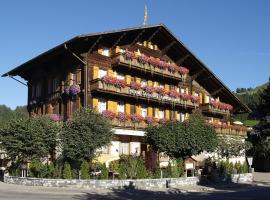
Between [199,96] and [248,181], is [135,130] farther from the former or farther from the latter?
[199,96]

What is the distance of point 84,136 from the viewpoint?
2891cm

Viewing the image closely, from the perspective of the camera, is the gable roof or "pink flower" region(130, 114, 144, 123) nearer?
the gable roof

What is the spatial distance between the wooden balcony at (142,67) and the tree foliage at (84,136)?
24.5 ft

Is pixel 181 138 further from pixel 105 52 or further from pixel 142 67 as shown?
pixel 105 52

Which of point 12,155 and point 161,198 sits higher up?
point 12,155

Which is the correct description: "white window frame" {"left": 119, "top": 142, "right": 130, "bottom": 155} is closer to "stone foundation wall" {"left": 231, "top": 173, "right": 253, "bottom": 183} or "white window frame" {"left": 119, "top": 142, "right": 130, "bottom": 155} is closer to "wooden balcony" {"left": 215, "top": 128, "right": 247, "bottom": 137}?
"stone foundation wall" {"left": 231, "top": 173, "right": 253, "bottom": 183}

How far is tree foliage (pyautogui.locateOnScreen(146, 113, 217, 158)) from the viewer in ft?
106

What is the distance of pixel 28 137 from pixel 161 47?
17431mm

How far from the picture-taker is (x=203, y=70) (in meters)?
45.5

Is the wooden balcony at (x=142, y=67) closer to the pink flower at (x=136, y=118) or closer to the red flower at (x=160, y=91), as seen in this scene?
the red flower at (x=160, y=91)

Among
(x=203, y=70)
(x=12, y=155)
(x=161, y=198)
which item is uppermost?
(x=203, y=70)

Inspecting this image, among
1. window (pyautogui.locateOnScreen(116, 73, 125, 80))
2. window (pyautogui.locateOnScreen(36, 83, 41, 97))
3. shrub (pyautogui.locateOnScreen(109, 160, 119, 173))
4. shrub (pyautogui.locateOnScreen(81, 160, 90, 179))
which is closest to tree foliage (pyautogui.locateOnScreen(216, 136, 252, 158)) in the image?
window (pyautogui.locateOnScreen(116, 73, 125, 80))

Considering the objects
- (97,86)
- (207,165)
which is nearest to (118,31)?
(97,86)

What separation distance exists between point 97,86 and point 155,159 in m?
6.84
